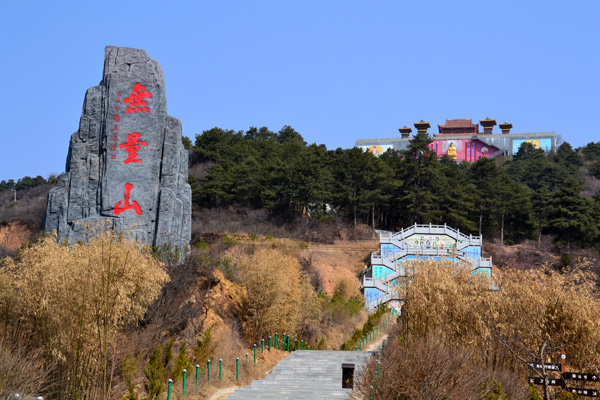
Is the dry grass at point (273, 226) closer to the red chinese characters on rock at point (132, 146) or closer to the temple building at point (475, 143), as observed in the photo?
the red chinese characters on rock at point (132, 146)

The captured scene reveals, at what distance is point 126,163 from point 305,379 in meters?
8.33

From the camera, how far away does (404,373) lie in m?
10.7

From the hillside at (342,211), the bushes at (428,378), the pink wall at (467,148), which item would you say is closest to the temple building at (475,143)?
the pink wall at (467,148)

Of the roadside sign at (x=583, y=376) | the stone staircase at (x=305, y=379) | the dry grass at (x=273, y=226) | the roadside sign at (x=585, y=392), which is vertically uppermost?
the dry grass at (x=273, y=226)

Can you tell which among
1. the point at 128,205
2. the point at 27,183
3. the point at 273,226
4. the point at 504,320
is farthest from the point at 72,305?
the point at 27,183

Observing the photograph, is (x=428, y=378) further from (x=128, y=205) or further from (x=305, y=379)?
(x=128, y=205)

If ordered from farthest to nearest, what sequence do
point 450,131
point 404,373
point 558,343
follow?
point 450,131
point 558,343
point 404,373

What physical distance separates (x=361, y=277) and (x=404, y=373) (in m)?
21.5

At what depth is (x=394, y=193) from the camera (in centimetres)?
3903

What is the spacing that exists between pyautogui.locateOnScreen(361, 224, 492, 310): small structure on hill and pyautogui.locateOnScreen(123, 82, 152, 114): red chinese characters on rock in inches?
497

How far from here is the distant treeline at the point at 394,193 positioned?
3666 centimetres

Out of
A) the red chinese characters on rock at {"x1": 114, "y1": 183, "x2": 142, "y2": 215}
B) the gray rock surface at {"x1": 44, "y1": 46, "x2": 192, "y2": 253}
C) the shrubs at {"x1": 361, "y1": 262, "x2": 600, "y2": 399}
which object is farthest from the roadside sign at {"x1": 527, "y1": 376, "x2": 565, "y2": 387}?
the red chinese characters on rock at {"x1": 114, "y1": 183, "x2": 142, "y2": 215}

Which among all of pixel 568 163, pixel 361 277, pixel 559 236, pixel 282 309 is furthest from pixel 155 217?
pixel 568 163

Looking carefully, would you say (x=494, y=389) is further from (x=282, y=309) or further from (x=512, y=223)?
(x=512, y=223)
